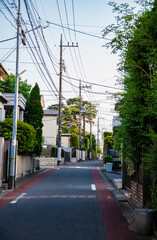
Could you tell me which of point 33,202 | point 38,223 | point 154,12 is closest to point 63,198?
point 33,202

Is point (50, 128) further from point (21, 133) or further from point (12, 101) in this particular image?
point (21, 133)

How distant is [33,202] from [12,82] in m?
27.0

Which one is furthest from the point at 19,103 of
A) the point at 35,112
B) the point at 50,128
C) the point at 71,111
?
the point at 71,111

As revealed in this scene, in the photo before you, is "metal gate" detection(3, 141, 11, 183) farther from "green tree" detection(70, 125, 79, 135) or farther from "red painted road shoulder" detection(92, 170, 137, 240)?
"green tree" detection(70, 125, 79, 135)

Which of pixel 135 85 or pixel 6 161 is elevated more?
pixel 135 85

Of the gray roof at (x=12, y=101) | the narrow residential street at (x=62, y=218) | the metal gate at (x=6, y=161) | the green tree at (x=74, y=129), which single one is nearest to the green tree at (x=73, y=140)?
the green tree at (x=74, y=129)

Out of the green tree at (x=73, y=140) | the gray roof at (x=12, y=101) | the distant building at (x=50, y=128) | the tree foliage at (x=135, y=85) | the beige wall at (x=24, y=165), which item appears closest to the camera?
the tree foliage at (x=135, y=85)

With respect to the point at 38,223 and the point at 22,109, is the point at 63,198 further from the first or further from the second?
the point at 22,109

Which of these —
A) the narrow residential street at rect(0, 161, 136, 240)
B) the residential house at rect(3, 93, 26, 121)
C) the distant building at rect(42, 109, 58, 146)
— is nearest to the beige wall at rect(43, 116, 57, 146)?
the distant building at rect(42, 109, 58, 146)

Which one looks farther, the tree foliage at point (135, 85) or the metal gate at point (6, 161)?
the metal gate at point (6, 161)

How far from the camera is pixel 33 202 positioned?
39.4ft

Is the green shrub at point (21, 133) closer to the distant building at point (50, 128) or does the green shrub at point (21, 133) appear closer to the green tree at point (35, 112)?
the green tree at point (35, 112)

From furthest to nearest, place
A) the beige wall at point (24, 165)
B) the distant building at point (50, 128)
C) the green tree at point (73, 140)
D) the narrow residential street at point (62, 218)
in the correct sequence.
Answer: the green tree at point (73, 140) < the distant building at point (50, 128) < the beige wall at point (24, 165) < the narrow residential street at point (62, 218)

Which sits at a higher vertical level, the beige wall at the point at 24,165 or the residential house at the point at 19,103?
the residential house at the point at 19,103
